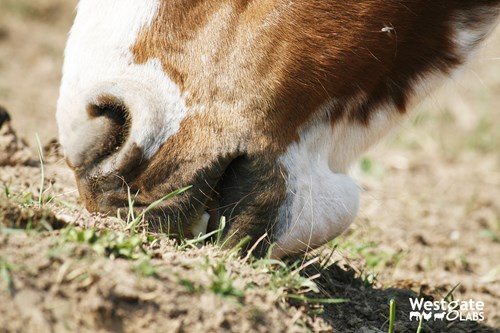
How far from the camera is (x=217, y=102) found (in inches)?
86.6

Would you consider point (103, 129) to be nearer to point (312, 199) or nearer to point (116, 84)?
point (116, 84)

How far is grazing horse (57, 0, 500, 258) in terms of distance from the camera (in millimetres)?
2168

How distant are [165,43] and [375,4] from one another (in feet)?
2.22

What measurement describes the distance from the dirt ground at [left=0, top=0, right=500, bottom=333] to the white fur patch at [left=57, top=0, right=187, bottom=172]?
25cm

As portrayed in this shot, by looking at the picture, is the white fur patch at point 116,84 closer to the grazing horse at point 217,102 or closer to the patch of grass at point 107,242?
the grazing horse at point 217,102

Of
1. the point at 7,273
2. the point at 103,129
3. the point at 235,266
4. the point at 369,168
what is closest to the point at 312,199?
the point at 235,266

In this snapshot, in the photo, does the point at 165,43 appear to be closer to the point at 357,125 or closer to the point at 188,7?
the point at 188,7

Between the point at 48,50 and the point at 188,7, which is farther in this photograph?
the point at 48,50

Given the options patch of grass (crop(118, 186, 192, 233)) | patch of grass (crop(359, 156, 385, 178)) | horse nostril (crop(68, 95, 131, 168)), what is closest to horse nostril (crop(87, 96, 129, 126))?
horse nostril (crop(68, 95, 131, 168))

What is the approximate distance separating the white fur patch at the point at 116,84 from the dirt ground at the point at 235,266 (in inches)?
10.0

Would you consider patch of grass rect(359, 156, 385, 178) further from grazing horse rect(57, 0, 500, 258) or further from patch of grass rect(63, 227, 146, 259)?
patch of grass rect(63, 227, 146, 259)

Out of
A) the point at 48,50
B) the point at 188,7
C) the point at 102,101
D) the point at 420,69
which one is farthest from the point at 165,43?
the point at 48,50

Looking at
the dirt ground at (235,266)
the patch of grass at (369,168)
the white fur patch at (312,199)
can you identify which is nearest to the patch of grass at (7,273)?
the dirt ground at (235,266)

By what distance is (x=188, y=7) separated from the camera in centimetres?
221
